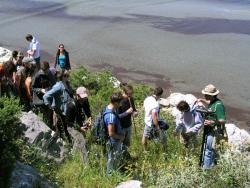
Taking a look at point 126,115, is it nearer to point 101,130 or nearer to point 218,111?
point 101,130

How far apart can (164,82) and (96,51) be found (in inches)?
204

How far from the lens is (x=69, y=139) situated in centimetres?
936

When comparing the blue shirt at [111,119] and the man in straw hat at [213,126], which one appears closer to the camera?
the blue shirt at [111,119]

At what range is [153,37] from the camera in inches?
975

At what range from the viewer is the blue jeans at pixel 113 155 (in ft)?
26.7

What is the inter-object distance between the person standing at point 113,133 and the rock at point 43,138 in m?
0.82

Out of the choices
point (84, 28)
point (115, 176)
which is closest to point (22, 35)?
point (84, 28)

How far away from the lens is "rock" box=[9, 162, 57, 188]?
6.52 m

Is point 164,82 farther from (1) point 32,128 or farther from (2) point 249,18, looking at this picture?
(2) point 249,18

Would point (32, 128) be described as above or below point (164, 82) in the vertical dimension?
above

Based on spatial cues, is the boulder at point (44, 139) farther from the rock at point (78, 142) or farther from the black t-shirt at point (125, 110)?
the black t-shirt at point (125, 110)

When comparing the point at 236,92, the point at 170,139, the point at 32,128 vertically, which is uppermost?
the point at 32,128

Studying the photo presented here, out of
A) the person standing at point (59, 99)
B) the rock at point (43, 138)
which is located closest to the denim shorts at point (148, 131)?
the person standing at point (59, 99)

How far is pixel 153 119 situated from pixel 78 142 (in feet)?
4.85
